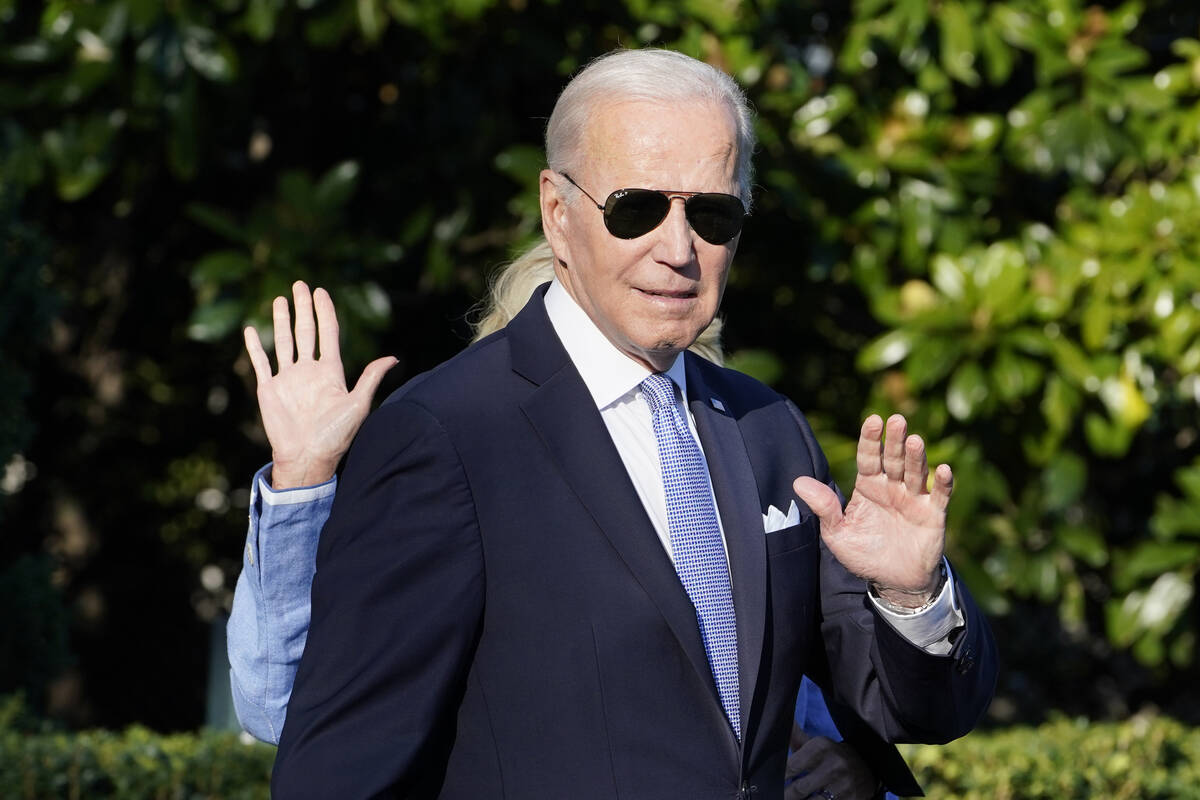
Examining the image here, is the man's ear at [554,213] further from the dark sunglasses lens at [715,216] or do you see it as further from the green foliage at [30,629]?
the green foliage at [30,629]

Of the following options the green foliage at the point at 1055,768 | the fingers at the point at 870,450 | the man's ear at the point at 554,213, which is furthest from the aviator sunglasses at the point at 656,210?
the green foliage at the point at 1055,768

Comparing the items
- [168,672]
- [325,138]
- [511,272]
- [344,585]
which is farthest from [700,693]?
[168,672]

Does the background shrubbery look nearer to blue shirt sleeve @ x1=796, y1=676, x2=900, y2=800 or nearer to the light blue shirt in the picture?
blue shirt sleeve @ x1=796, y1=676, x2=900, y2=800

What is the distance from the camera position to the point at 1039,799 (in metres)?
4.38

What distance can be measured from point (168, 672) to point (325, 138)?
12.8 ft

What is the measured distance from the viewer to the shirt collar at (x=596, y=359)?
1.90 metres

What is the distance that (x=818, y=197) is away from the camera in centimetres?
494

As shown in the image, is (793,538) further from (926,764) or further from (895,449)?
(926,764)

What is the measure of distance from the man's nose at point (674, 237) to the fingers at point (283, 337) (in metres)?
0.49

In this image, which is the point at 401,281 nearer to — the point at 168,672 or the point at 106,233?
the point at 106,233

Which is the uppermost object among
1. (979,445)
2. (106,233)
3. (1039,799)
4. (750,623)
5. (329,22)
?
(750,623)

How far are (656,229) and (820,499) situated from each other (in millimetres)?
391

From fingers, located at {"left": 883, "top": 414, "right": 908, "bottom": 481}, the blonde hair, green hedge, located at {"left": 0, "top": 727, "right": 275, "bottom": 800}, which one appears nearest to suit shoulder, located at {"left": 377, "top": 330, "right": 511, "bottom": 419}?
the blonde hair

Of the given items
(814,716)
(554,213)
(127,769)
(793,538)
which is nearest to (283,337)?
(554,213)
